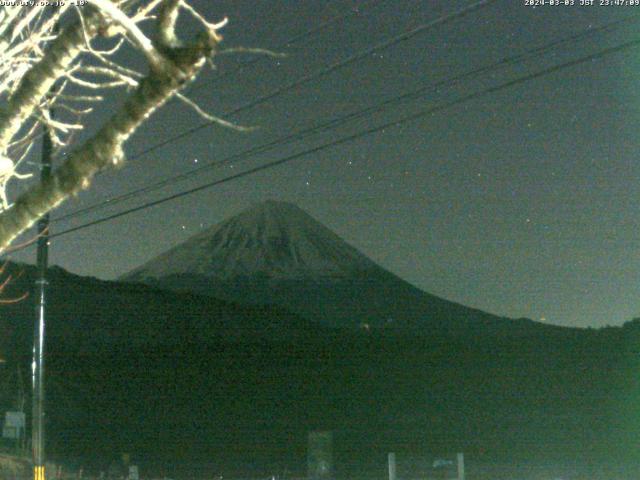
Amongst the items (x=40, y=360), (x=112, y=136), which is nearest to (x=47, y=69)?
(x=112, y=136)

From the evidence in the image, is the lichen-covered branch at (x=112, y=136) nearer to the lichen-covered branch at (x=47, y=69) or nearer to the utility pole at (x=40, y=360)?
the lichen-covered branch at (x=47, y=69)

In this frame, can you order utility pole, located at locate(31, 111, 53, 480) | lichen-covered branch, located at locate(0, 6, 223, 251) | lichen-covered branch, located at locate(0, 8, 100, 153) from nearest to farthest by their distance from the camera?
lichen-covered branch, located at locate(0, 6, 223, 251) → lichen-covered branch, located at locate(0, 8, 100, 153) → utility pole, located at locate(31, 111, 53, 480)

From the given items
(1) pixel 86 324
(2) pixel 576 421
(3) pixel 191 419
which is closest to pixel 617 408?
(2) pixel 576 421

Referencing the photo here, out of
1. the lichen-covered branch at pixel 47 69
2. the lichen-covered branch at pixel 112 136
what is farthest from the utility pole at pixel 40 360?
the lichen-covered branch at pixel 112 136

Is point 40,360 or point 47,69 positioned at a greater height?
point 47,69

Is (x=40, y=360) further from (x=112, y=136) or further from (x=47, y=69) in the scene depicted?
(x=112, y=136)

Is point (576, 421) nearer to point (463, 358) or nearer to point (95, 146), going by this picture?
point (463, 358)

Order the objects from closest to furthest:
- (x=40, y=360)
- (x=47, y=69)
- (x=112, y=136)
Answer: (x=112, y=136), (x=47, y=69), (x=40, y=360)

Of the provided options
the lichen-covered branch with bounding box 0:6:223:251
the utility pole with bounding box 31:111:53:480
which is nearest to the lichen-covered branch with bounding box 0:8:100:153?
the lichen-covered branch with bounding box 0:6:223:251

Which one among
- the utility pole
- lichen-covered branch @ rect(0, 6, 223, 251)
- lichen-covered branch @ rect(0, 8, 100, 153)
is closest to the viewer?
lichen-covered branch @ rect(0, 6, 223, 251)

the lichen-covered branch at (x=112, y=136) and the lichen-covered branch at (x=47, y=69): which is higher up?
the lichen-covered branch at (x=47, y=69)

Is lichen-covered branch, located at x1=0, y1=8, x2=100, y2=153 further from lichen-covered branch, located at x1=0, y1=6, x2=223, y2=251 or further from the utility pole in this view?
the utility pole

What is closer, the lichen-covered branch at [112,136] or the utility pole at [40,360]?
the lichen-covered branch at [112,136]

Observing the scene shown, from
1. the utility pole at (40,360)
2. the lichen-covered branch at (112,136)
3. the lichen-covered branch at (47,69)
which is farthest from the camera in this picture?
the utility pole at (40,360)
